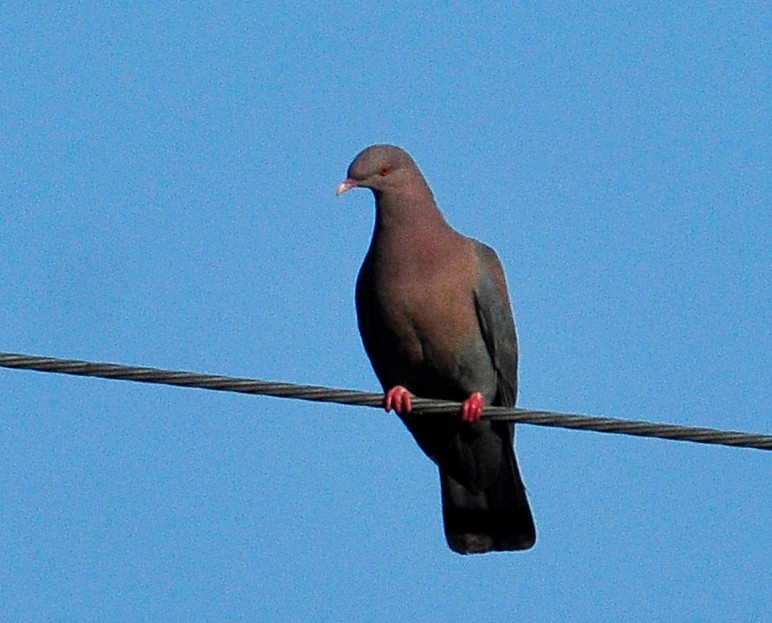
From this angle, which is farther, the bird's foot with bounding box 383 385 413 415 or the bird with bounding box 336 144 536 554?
the bird with bounding box 336 144 536 554

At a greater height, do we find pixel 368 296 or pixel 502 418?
pixel 368 296

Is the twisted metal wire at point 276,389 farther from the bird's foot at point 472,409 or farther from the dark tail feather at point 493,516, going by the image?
the dark tail feather at point 493,516

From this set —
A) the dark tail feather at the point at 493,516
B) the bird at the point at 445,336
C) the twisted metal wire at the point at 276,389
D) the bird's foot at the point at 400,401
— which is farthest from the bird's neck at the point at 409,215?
the twisted metal wire at the point at 276,389

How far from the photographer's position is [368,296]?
7.70 metres

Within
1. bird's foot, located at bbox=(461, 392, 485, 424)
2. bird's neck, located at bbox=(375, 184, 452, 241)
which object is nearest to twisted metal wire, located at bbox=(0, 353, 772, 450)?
bird's foot, located at bbox=(461, 392, 485, 424)

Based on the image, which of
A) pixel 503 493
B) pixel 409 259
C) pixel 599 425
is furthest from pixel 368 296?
pixel 599 425

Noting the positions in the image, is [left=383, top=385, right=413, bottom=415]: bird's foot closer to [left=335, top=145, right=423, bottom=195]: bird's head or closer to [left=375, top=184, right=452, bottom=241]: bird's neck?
[left=375, top=184, right=452, bottom=241]: bird's neck

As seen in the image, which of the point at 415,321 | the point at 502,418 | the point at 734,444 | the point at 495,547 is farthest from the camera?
the point at 495,547

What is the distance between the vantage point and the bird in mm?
7602

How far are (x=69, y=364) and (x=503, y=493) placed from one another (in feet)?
10.00

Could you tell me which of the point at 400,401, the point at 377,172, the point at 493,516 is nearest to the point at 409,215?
the point at 377,172

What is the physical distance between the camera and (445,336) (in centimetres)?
761

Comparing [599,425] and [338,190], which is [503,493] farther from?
[599,425]

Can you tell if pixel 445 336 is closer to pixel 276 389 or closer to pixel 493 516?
pixel 493 516
